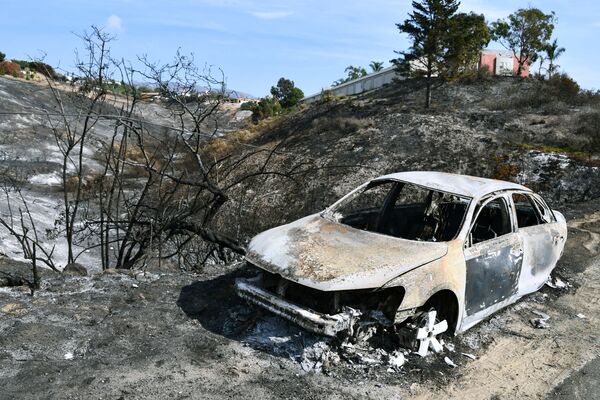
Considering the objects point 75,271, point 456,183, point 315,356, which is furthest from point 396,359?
point 75,271

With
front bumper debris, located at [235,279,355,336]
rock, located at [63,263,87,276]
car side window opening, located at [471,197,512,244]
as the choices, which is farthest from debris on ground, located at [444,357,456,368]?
rock, located at [63,263,87,276]

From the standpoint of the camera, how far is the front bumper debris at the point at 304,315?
4.24 m

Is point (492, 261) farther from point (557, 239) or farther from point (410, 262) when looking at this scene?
point (557, 239)

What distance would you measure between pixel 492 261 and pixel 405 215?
1320 mm

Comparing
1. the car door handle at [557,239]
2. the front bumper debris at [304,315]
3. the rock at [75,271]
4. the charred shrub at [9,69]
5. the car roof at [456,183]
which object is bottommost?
the rock at [75,271]

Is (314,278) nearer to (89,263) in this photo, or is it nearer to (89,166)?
(89,263)

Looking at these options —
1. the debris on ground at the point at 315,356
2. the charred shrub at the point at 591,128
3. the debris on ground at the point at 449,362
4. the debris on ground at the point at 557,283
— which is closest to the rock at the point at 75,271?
the debris on ground at the point at 315,356

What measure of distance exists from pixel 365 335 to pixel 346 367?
1.09ft

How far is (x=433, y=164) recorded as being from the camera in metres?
20.3

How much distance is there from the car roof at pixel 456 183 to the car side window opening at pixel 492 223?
A: 0.20 meters

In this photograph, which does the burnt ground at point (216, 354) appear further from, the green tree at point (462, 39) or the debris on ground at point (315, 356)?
the green tree at point (462, 39)

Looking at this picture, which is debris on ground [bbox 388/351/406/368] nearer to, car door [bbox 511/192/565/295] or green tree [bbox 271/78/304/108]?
car door [bbox 511/192/565/295]

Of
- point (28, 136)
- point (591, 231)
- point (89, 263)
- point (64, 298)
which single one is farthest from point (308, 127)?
point (64, 298)

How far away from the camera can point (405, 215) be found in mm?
6359
